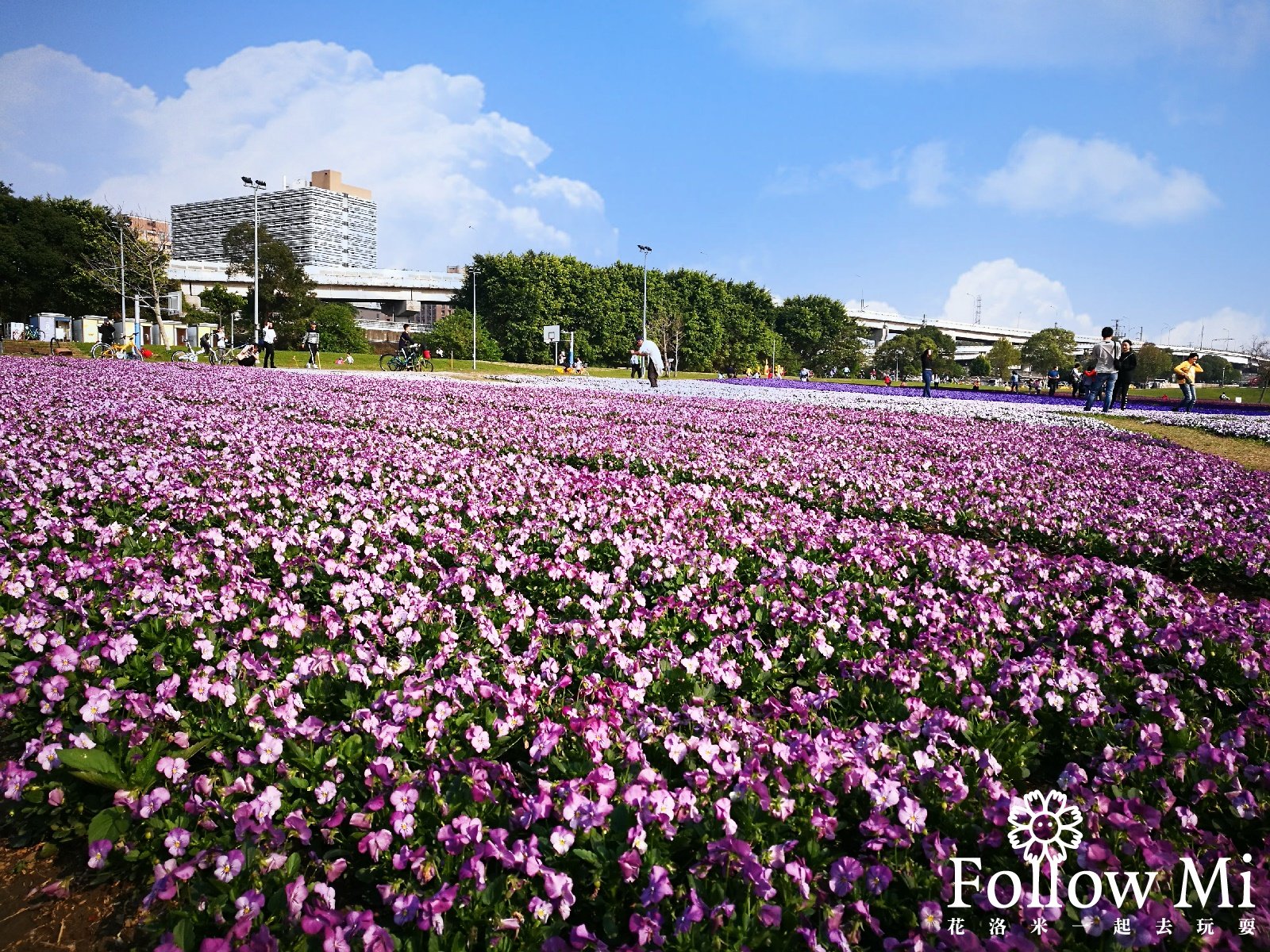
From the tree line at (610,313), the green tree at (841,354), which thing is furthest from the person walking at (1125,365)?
the green tree at (841,354)

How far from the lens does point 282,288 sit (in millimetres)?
70062

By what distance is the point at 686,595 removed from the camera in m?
4.77

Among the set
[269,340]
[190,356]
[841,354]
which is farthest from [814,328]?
[269,340]

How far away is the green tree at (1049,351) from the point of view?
128m

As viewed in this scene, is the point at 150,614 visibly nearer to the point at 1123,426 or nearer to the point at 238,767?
the point at 238,767

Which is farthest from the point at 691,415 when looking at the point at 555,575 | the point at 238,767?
the point at 238,767

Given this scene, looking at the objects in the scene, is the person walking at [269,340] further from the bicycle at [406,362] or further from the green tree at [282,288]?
the green tree at [282,288]

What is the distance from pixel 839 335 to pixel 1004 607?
101721mm

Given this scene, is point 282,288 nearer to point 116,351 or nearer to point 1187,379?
point 116,351

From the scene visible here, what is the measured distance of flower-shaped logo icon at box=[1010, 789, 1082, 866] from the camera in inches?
99.7

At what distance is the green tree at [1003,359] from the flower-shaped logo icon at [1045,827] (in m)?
146

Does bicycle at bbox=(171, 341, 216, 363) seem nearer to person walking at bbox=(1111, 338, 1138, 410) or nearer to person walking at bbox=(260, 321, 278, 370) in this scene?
person walking at bbox=(260, 321, 278, 370)

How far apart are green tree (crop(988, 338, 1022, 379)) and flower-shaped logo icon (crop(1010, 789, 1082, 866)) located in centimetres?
14571

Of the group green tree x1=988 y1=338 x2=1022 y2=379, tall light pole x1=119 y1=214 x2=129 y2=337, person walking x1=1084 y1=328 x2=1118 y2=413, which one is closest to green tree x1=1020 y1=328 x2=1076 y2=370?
green tree x1=988 y1=338 x2=1022 y2=379
